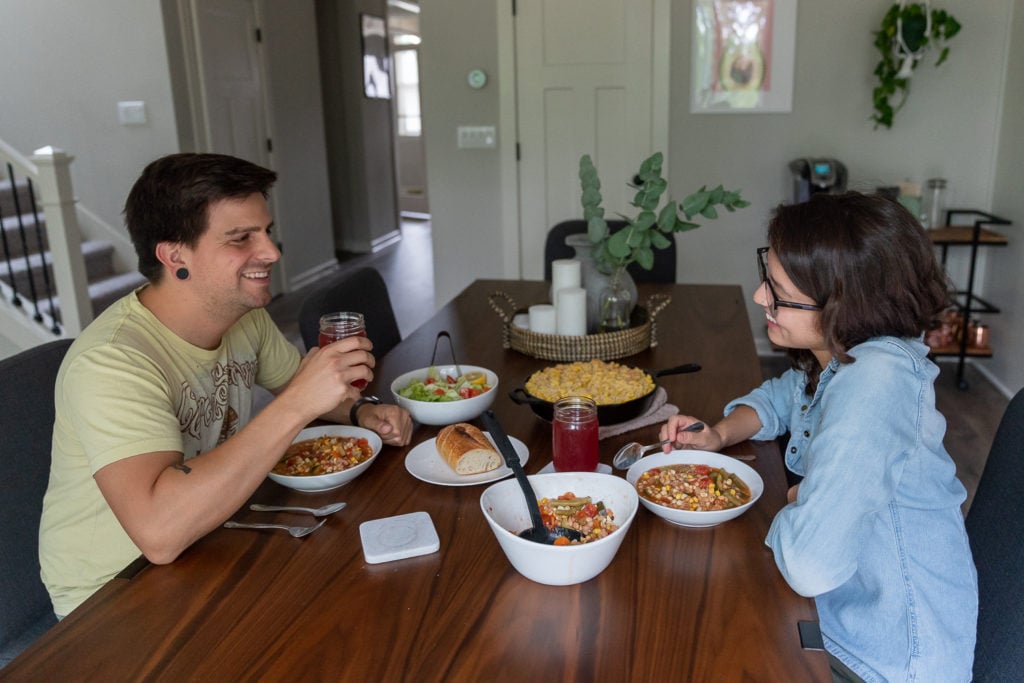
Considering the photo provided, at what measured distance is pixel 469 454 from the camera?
1372 millimetres

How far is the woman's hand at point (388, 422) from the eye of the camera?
4.98 feet

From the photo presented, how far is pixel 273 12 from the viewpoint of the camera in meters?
5.80

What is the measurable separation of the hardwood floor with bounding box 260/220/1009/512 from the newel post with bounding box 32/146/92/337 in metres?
1.20

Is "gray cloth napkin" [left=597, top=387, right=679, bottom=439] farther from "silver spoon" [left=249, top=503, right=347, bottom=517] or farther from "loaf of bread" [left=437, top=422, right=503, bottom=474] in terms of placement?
"silver spoon" [left=249, top=503, right=347, bottom=517]

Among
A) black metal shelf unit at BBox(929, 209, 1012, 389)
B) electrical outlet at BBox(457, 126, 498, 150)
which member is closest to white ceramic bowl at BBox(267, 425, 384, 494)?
electrical outlet at BBox(457, 126, 498, 150)

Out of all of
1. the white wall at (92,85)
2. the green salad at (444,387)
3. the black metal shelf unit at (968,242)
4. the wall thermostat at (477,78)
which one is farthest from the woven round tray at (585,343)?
the white wall at (92,85)

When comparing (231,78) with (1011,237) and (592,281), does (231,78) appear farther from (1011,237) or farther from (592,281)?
(1011,237)

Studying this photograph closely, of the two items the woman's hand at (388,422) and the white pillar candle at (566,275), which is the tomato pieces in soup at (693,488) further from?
the white pillar candle at (566,275)

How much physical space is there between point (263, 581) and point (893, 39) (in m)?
3.86

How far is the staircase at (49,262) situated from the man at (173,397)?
2.50 metres

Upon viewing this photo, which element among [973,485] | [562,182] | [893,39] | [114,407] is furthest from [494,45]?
[114,407]

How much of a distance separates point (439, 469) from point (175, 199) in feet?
2.02

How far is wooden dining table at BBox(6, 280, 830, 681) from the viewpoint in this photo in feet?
3.03

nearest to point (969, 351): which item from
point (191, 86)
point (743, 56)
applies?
point (743, 56)
